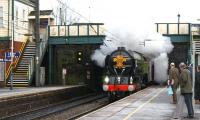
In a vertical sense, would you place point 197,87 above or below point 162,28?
below

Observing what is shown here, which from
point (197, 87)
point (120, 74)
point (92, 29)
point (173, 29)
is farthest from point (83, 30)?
point (197, 87)

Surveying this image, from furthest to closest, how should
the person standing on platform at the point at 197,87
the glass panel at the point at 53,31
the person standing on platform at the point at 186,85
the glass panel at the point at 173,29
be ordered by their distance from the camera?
the glass panel at the point at 53,31, the glass panel at the point at 173,29, the person standing on platform at the point at 197,87, the person standing on platform at the point at 186,85

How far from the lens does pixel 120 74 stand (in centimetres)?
3056

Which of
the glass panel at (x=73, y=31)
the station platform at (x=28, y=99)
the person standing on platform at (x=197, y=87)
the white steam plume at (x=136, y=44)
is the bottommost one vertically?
the station platform at (x=28, y=99)

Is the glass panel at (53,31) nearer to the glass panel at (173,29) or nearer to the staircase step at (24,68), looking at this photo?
the staircase step at (24,68)

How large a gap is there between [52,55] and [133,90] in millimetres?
19210

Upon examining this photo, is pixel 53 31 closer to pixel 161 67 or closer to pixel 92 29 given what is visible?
pixel 92 29

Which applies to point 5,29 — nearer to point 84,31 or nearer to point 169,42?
point 84,31

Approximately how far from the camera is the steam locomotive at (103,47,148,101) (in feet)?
99.0

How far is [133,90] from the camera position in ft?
101

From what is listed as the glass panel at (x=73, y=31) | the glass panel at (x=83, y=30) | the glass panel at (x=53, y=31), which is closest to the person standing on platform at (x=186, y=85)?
the glass panel at (x=83, y=30)

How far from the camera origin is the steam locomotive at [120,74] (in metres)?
30.2

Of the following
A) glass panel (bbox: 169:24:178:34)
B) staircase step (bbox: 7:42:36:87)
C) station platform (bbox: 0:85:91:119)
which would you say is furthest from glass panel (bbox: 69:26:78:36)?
station platform (bbox: 0:85:91:119)

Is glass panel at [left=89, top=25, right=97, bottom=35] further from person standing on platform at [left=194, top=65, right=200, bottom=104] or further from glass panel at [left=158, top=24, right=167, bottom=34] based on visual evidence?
person standing on platform at [left=194, top=65, right=200, bottom=104]
